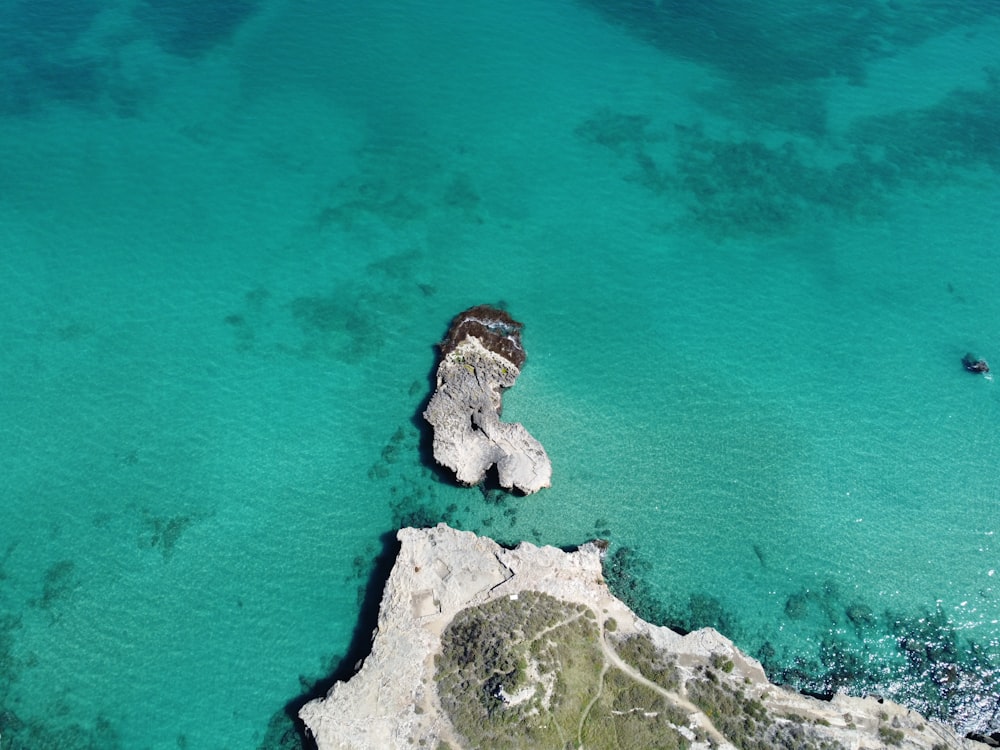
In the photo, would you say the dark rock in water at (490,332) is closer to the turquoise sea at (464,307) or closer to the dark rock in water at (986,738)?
the turquoise sea at (464,307)

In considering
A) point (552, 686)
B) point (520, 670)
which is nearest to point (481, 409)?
point (520, 670)

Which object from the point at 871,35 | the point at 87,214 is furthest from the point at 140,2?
the point at 871,35

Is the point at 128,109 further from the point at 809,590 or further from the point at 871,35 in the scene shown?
the point at 871,35

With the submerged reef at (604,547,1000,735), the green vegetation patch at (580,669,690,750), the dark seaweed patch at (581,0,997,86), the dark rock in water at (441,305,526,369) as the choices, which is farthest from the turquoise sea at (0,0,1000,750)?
the green vegetation patch at (580,669,690,750)

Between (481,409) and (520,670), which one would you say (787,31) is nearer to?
(481,409)

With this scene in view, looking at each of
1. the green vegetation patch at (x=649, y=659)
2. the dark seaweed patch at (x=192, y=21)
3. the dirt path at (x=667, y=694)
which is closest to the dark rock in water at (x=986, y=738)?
the dirt path at (x=667, y=694)

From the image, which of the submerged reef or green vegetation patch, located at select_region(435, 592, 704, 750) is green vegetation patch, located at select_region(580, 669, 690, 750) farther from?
the submerged reef
